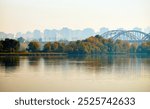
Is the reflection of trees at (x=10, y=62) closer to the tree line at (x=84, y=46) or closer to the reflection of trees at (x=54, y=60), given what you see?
the tree line at (x=84, y=46)

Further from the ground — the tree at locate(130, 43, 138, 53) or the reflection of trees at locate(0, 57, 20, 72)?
the tree at locate(130, 43, 138, 53)

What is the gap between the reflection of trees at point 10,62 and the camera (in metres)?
7.62

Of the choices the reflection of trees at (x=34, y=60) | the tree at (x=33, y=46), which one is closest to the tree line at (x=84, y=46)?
the tree at (x=33, y=46)

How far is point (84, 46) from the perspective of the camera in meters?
7.54

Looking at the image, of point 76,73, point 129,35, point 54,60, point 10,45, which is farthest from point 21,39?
point 129,35

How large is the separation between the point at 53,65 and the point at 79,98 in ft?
11.2

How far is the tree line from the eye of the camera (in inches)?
287

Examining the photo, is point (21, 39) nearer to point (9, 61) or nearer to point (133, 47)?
point (9, 61)

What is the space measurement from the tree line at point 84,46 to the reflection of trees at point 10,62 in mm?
389

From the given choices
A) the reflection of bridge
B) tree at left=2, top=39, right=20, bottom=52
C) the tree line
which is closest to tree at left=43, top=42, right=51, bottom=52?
the tree line

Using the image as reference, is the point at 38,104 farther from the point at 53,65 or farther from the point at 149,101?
the point at 53,65

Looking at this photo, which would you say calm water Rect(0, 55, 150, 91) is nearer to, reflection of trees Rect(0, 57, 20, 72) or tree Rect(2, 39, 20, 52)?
reflection of trees Rect(0, 57, 20, 72)

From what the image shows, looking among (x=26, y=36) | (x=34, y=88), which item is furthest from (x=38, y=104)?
(x=26, y=36)

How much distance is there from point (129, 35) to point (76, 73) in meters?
1.75
